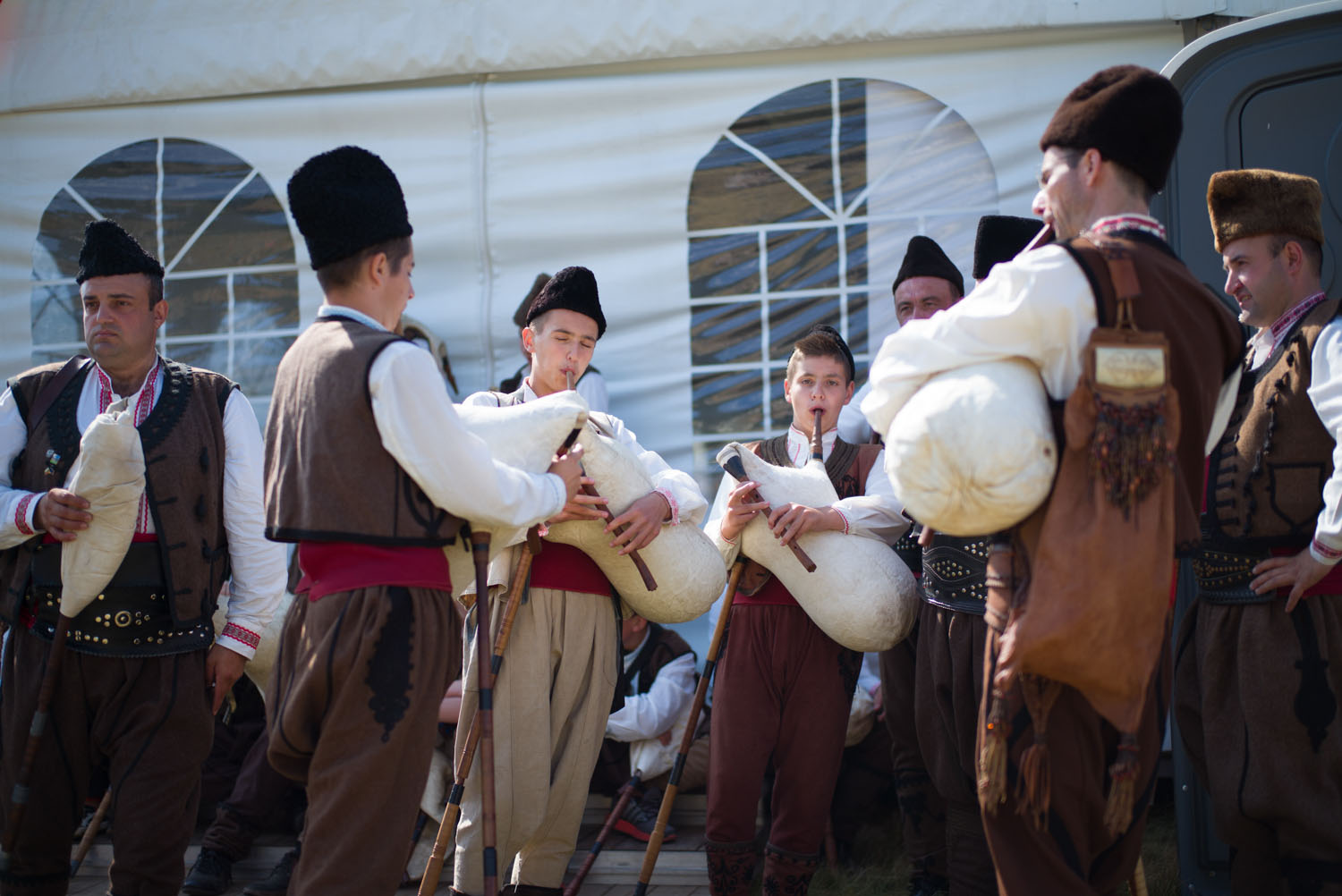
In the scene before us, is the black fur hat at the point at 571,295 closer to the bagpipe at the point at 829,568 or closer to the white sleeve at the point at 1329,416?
the bagpipe at the point at 829,568

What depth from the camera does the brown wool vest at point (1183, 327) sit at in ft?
6.53

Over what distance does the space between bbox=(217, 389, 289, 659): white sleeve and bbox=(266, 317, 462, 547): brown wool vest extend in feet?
2.85

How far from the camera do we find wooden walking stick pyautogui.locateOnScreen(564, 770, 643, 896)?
3.36 m

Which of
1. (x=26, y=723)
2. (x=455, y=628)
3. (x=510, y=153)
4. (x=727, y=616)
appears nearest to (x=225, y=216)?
(x=510, y=153)

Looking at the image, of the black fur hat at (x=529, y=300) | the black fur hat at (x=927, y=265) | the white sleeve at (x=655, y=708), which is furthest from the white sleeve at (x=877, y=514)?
the black fur hat at (x=529, y=300)

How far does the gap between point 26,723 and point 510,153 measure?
273cm

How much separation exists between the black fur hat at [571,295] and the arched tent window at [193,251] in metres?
1.92

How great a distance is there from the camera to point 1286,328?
2.86m

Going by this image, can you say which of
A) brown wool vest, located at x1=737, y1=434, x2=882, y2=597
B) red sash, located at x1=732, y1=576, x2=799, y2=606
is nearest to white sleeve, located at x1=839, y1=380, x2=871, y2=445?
brown wool vest, located at x1=737, y1=434, x2=882, y2=597

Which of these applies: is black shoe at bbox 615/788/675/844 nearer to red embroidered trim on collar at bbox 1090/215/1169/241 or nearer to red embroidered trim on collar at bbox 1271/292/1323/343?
red embroidered trim on collar at bbox 1271/292/1323/343

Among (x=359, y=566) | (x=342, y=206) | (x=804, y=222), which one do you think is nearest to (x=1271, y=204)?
(x=804, y=222)

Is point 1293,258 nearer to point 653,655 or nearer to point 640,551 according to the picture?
point 640,551

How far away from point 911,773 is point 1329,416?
59.1 inches

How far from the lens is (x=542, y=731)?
2.94m
